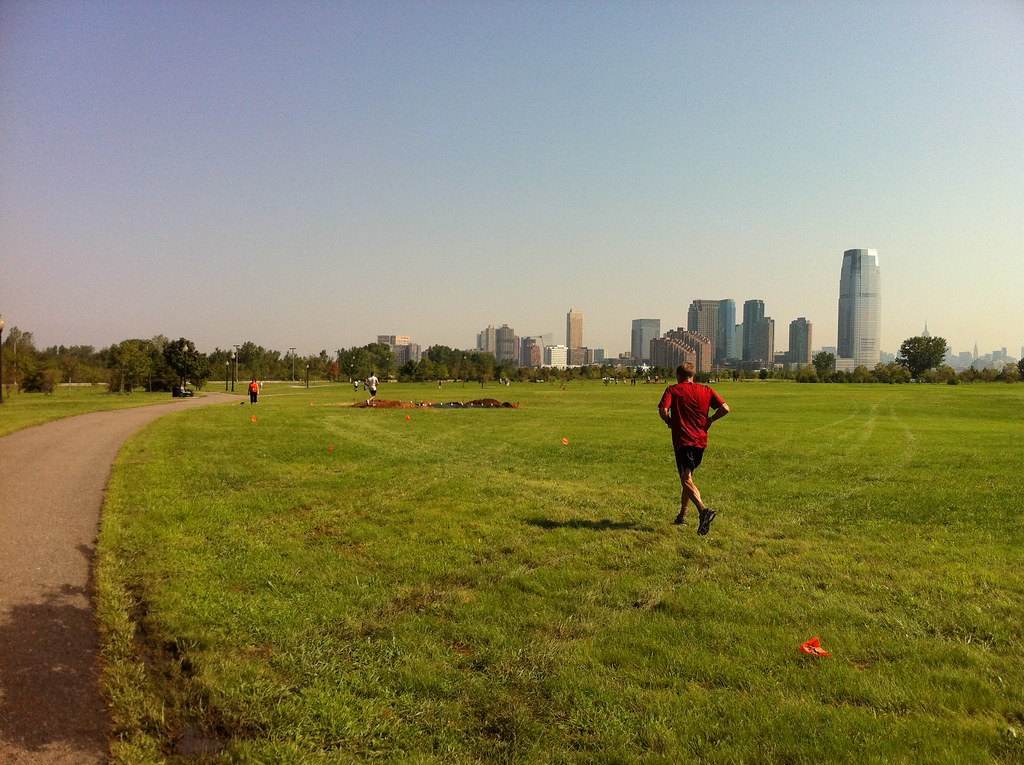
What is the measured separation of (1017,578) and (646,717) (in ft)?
17.9

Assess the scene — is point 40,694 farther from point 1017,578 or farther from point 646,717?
point 1017,578

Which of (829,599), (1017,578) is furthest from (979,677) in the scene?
(1017,578)

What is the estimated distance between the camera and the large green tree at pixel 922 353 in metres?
165

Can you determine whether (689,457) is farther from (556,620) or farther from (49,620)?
(49,620)

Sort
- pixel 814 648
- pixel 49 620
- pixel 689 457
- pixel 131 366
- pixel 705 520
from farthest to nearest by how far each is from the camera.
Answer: pixel 131 366, pixel 689 457, pixel 705 520, pixel 49 620, pixel 814 648

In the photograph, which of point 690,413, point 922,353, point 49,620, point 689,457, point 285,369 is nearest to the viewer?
point 49,620

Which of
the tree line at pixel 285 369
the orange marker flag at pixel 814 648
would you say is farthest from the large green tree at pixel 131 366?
the orange marker flag at pixel 814 648

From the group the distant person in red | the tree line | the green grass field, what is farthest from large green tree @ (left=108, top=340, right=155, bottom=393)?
the distant person in red

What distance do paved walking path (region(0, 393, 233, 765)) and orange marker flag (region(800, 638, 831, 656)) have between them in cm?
498

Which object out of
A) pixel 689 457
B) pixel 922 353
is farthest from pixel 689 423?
pixel 922 353

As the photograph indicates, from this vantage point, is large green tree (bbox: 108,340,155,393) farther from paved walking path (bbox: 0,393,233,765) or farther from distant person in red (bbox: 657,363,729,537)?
distant person in red (bbox: 657,363,729,537)

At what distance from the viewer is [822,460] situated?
53.2 feet

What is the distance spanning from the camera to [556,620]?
559 centimetres

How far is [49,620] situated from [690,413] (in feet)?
25.7
